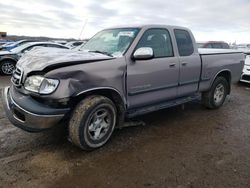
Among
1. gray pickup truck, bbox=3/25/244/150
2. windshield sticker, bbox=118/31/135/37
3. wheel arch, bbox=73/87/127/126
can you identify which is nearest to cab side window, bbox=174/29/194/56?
gray pickup truck, bbox=3/25/244/150

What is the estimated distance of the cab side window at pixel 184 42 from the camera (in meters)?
4.99

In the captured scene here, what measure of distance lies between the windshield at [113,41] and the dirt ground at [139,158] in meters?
1.49

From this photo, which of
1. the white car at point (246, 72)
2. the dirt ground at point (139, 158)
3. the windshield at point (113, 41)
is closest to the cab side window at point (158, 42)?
the windshield at point (113, 41)

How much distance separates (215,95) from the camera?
6.22m

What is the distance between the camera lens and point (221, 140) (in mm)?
4395

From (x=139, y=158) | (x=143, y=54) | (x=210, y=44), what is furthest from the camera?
(x=210, y=44)

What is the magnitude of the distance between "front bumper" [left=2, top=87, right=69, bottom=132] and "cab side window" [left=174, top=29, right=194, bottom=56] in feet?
8.94

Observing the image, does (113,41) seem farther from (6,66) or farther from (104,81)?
(6,66)

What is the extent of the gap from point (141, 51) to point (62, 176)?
84.8 inches

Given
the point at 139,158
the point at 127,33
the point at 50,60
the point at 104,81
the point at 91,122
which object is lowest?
the point at 139,158

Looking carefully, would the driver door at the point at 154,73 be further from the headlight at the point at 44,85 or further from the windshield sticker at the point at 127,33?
the headlight at the point at 44,85

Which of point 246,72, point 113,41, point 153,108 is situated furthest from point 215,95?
point 246,72

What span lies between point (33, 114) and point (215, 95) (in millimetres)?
4555

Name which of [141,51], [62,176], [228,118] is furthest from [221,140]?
[62,176]
